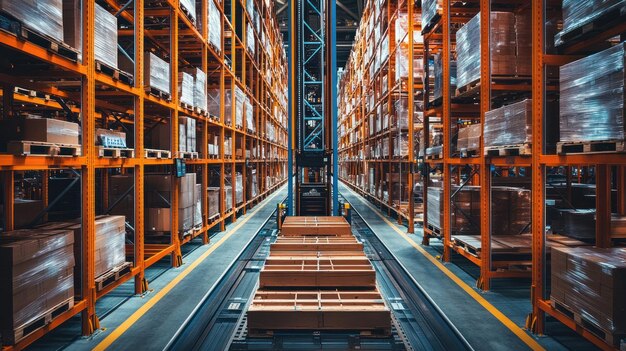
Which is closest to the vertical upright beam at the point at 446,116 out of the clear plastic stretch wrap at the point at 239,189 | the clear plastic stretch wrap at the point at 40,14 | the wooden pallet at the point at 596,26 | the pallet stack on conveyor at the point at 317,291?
the pallet stack on conveyor at the point at 317,291

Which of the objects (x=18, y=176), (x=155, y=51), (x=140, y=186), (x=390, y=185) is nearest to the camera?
(x=140, y=186)

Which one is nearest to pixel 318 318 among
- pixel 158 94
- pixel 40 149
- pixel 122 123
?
pixel 40 149

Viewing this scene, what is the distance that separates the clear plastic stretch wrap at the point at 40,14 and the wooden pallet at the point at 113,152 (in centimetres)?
117

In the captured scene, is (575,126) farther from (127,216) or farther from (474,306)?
(127,216)

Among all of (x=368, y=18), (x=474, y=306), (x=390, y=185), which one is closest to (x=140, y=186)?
(x=474, y=306)

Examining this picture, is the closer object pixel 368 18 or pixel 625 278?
pixel 625 278

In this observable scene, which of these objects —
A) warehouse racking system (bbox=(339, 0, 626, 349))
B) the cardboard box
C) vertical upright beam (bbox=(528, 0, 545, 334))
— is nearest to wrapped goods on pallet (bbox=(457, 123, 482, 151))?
warehouse racking system (bbox=(339, 0, 626, 349))

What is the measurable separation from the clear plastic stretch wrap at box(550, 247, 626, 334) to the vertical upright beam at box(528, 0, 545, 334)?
22cm

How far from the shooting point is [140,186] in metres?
5.27

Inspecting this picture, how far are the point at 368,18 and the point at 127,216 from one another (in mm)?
12630

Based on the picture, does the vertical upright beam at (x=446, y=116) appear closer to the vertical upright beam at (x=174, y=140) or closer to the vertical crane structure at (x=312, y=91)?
the vertical crane structure at (x=312, y=91)

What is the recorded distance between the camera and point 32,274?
3268 millimetres

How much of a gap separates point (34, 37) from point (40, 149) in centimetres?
93

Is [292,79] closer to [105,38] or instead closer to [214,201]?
[214,201]
